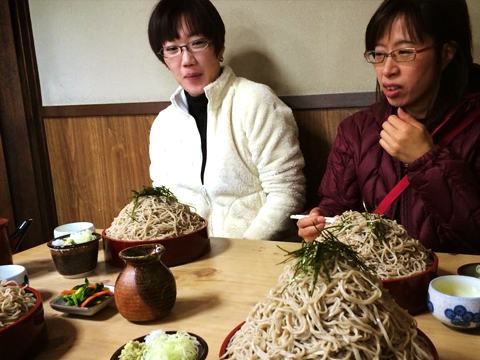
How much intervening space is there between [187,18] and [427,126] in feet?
4.47

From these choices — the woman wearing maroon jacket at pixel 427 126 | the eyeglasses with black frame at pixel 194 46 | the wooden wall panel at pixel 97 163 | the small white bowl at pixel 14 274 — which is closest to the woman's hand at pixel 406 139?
the woman wearing maroon jacket at pixel 427 126

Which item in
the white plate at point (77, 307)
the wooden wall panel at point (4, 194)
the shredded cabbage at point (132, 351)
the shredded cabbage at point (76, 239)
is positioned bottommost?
the wooden wall panel at point (4, 194)

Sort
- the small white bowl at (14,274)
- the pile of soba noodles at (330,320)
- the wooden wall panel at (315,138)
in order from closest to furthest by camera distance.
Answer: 1. the pile of soba noodles at (330,320)
2. the small white bowl at (14,274)
3. the wooden wall panel at (315,138)

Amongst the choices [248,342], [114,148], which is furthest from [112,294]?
[114,148]

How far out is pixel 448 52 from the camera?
180 centimetres

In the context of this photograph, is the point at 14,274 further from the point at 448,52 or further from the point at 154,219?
the point at 448,52

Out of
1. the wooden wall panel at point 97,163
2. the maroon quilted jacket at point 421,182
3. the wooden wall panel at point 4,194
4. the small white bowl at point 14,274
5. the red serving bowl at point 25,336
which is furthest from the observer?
the wooden wall panel at point 4,194

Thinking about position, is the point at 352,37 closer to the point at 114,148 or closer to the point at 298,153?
the point at 298,153

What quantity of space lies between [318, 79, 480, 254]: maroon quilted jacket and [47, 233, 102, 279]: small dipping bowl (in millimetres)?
1075

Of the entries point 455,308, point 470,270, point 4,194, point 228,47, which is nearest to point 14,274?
point 455,308

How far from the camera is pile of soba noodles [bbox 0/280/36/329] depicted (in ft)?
3.41

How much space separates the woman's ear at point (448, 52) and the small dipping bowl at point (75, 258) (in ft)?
4.99

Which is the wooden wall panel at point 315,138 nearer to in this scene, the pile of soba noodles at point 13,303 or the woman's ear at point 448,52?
the woman's ear at point 448,52

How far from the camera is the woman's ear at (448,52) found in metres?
1.78
